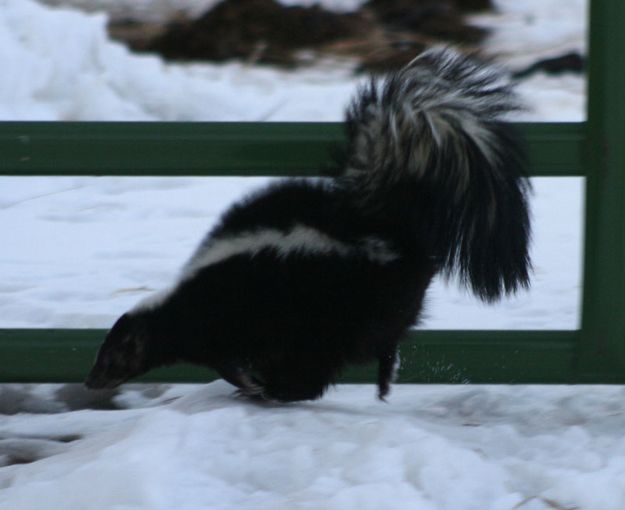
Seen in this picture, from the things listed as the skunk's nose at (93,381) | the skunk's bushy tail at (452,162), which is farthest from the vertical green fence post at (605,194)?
the skunk's nose at (93,381)

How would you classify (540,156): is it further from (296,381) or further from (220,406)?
(220,406)

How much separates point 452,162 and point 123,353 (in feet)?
3.93

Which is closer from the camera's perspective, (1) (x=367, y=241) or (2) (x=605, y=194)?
(1) (x=367, y=241)

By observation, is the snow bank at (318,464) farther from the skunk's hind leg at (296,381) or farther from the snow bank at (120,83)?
the snow bank at (120,83)

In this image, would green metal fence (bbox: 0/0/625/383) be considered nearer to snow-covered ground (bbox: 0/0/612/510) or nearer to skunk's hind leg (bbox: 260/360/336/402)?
snow-covered ground (bbox: 0/0/612/510)

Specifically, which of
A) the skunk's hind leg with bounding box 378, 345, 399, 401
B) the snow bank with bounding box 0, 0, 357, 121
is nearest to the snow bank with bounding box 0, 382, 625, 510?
the skunk's hind leg with bounding box 378, 345, 399, 401

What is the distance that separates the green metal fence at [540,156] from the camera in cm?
422

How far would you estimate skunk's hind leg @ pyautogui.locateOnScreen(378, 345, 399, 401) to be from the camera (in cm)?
418

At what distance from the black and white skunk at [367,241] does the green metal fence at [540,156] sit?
282 mm

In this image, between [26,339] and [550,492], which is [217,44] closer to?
[26,339]

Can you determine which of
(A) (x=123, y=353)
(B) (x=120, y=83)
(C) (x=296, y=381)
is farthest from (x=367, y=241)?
(B) (x=120, y=83)

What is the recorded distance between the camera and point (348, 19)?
33.6ft

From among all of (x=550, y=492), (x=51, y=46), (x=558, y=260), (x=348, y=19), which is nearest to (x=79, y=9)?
(x=51, y=46)

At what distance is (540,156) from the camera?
4.26 meters
